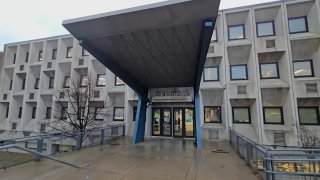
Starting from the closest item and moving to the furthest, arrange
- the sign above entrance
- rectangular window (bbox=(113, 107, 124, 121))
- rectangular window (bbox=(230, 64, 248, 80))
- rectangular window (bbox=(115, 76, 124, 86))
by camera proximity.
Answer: the sign above entrance, rectangular window (bbox=(230, 64, 248, 80)), rectangular window (bbox=(113, 107, 124, 121)), rectangular window (bbox=(115, 76, 124, 86))

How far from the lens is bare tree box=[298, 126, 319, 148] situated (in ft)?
32.8

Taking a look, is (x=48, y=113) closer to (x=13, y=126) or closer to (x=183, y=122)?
(x=13, y=126)

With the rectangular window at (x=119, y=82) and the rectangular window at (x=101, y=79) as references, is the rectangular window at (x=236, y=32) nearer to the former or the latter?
the rectangular window at (x=119, y=82)

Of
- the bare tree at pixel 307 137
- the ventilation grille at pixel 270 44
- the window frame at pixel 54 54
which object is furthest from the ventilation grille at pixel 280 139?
the window frame at pixel 54 54

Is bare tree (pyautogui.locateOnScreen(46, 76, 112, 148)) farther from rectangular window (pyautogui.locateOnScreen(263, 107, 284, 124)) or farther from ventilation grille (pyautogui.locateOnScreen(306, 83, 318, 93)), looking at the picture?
ventilation grille (pyautogui.locateOnScreen(306, 83, 318, 93))

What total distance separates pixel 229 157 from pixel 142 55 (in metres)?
5.79

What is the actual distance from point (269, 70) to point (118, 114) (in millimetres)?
12414

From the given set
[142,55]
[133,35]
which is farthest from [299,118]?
[133,35]

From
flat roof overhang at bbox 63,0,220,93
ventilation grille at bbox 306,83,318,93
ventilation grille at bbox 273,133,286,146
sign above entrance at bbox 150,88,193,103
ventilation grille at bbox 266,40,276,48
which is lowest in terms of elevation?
ventilation grille at bbox 273,133,286,146

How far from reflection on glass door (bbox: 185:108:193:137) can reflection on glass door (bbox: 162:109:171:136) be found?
51.4 inches

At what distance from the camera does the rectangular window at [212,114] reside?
13.2 metres

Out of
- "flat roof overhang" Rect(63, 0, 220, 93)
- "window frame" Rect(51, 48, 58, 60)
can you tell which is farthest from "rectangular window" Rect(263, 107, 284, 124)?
"window frame" Rect(51, 48, 58, 60)

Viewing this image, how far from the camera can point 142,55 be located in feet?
24.3

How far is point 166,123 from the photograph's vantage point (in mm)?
13508
